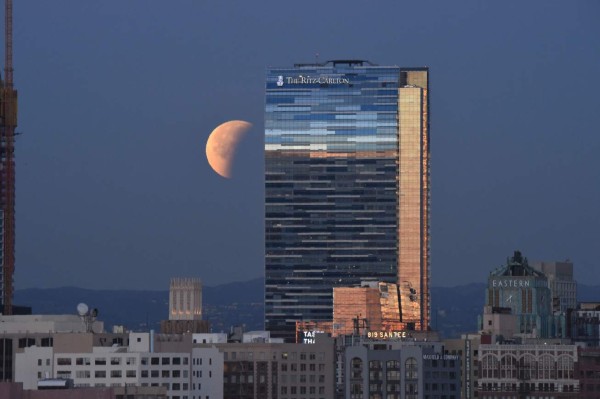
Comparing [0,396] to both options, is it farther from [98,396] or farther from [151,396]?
[151,396]

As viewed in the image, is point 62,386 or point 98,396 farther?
point 62,386

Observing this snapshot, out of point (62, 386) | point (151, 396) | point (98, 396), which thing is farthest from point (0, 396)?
point (151, 396)

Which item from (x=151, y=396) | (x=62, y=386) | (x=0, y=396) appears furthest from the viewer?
(x=151, y=396)

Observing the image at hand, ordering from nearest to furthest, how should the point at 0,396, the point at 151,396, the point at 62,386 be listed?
the point at 0,396, the point at 62,386, the point at 151,396

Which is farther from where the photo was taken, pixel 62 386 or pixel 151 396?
pixel 151 396

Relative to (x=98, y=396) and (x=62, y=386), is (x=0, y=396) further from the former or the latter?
(x=62, y=386)

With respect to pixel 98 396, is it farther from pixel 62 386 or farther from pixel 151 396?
pixel 151 396

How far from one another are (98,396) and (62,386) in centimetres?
1441

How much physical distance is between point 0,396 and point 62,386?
22.3 metres

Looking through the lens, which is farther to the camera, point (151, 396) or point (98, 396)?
point (151, 396)

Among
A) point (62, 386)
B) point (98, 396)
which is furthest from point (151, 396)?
point (98, 396)

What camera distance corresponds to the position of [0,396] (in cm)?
15025

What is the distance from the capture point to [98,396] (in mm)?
158500
